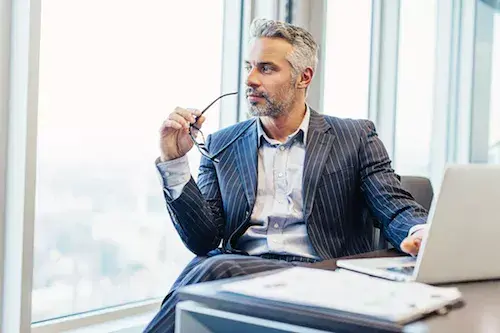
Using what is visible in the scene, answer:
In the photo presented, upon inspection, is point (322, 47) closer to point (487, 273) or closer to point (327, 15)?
point (327, 15)

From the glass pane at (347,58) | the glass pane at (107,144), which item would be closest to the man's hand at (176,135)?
the glass pane at (107,144)

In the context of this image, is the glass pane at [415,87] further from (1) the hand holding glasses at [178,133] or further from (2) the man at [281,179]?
(1) the hand holding glasses at [178,133]

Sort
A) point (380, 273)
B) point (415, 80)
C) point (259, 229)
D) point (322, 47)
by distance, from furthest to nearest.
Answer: point (415, 80), point (322, 47), point (259, 229), point (380, 273)

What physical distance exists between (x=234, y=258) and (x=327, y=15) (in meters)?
1.92

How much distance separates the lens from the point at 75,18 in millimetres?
1951

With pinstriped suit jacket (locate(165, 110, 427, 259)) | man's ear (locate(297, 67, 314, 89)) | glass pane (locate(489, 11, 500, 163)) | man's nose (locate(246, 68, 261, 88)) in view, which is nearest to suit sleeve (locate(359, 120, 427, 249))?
pinstriped suit jacket (locate(165, 110, 427, 259))

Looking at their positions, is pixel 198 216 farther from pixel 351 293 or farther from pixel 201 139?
pixel 351 293

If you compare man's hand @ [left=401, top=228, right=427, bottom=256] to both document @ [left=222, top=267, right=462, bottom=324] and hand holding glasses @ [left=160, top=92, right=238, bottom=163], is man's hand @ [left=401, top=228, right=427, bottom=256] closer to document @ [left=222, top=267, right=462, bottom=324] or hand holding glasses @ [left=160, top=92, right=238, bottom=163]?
document @ [left=222, top=267, right=462, bottom=324]

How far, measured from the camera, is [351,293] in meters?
0.94

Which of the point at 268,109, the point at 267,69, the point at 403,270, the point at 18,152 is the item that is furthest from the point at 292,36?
the point at 403,270

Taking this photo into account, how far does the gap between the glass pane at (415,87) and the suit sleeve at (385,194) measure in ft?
5.88

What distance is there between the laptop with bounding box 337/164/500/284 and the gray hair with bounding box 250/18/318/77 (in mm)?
977

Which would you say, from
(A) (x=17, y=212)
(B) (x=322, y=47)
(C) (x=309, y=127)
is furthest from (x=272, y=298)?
(B) (x=322, y=47)

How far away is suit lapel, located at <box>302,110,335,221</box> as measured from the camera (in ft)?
6.18
